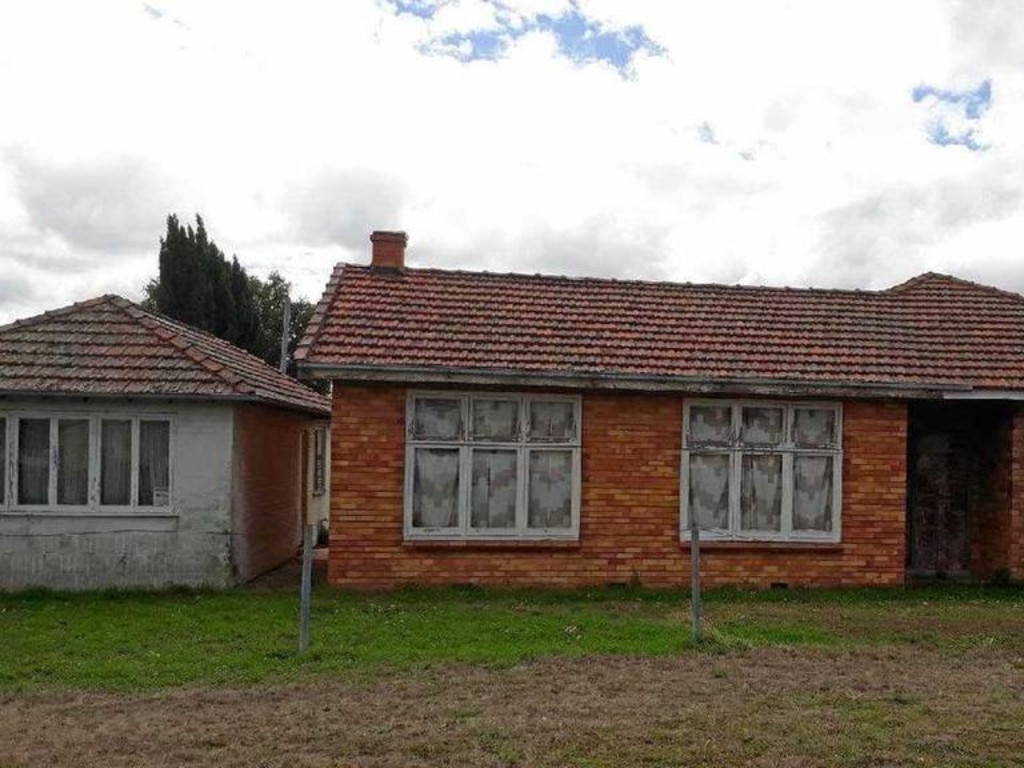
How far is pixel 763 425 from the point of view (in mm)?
13391

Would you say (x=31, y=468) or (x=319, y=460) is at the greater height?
(x=31, y=468)

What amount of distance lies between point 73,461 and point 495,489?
524 cm

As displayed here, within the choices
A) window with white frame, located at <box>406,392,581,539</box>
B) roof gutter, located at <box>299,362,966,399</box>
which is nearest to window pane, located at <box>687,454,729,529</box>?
roof gutter, located at <box>299,362,966,399</box>

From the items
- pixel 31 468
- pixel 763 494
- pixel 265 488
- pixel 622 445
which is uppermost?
pixel 622 445

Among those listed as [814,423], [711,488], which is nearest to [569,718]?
[711,488]

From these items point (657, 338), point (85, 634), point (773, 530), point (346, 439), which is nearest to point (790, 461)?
point (773, 530)

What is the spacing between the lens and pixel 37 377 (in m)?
12.6

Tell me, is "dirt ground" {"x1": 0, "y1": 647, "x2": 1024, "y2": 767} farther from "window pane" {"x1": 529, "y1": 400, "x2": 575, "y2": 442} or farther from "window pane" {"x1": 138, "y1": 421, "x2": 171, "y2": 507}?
"window pane" {"x1": 138, "y1": 421, "x2": 171, "y2": 507}

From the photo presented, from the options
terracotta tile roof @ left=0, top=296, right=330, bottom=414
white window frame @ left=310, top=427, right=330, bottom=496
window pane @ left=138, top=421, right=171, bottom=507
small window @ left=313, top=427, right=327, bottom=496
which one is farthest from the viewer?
small window @ left=313, top=427, right=327, bottom=496

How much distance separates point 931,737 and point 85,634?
7705 mm

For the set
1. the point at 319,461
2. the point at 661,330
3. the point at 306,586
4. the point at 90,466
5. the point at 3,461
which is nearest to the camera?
the point at 306,586

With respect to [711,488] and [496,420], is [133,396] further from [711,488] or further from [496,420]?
[711,488]

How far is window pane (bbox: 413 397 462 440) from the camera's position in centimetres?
1285

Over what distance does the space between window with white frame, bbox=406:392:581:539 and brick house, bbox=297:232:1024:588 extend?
2 centimetres
